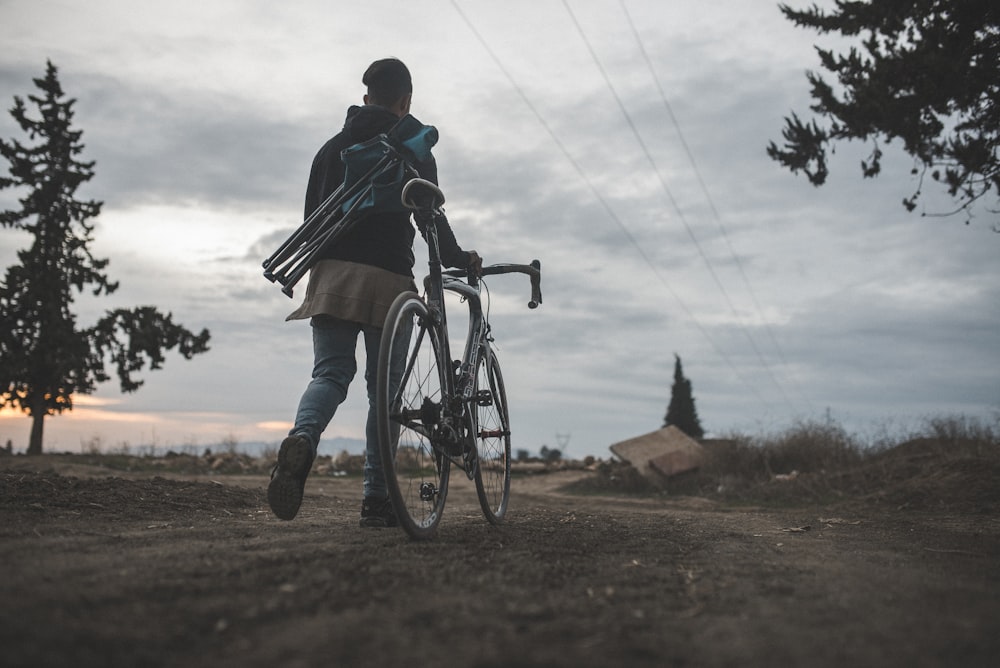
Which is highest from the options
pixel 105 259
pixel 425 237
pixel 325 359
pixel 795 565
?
pixel 105 259

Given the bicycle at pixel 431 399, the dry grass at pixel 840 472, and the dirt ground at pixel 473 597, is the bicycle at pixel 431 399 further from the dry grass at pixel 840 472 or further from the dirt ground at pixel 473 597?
the dry grass at pixel 840 472

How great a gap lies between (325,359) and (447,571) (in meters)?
1.64

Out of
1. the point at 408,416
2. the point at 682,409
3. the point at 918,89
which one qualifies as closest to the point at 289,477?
the point at 408,416

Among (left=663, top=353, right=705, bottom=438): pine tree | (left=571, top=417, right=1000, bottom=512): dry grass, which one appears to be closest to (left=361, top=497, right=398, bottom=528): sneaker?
(left=571, top=417, right=1000, bottom=512): dry grass

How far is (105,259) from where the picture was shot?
72.0ft

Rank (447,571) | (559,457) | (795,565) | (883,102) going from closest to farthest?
(447,571)
(795,565)
(883,102)
(559,457)

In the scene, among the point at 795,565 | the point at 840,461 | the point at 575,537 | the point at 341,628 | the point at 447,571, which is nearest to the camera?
the point at 341,628

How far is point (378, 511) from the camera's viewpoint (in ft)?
13.3

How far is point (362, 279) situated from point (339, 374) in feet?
1.67

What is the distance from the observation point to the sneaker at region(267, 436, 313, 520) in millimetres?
3434

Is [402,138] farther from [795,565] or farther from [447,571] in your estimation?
[795,565]

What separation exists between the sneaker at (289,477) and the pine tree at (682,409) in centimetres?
1733

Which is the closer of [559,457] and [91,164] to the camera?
[559,457]

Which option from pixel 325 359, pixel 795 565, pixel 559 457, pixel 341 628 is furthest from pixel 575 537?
A: pixel 559 457
